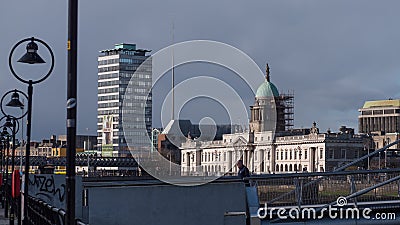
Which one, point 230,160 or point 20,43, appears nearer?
point 20,43

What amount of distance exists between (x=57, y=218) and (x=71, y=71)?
4.10 m

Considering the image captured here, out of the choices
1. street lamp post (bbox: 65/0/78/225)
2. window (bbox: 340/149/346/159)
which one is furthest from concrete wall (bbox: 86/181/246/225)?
window (bbox: 340/149/346/159)

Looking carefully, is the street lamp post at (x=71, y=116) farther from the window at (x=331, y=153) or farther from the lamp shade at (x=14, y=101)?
the window at (x=331, y=153)

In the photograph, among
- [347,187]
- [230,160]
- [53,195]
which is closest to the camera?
[347,187]

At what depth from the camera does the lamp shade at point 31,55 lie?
17.1 m

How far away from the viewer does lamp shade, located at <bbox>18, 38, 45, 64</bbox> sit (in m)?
17.1

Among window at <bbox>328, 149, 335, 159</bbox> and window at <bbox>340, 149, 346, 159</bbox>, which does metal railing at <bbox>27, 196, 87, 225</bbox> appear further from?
window at <bbox>340, 149, 346, 159</bbox>

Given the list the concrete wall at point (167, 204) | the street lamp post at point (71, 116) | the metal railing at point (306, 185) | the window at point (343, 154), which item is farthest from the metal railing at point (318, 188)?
the window at point (343, 154)

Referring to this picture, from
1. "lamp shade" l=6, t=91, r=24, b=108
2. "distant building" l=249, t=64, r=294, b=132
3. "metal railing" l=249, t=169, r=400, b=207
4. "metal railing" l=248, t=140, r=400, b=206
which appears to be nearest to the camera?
"metal railing" l=248, t=140, r=400, b=206

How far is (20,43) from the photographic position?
58.2 ft

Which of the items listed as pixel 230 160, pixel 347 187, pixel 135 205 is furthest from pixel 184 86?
pixel 230 160

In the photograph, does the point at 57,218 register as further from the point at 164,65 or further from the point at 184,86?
the point at 164,65

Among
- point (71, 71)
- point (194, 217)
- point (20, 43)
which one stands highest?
point (20, 43)

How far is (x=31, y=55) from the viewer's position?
17172 millimetres
